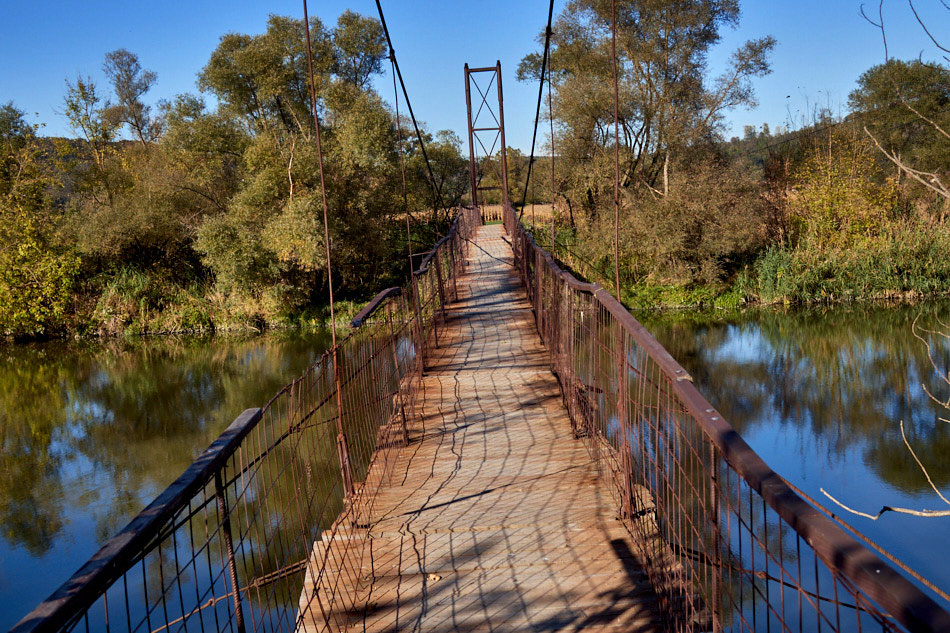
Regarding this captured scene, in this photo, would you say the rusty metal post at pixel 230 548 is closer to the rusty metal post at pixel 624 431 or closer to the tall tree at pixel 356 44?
the rusty metal post at pixel 624 431

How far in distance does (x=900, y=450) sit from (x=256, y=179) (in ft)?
49.1

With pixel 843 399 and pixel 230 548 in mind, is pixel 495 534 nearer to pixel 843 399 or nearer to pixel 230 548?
pixel 230 548

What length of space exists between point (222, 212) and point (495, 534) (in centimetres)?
1870

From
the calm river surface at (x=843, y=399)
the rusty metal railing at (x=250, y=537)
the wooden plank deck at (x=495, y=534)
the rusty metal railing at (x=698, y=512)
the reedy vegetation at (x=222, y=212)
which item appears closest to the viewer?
the rusty metal railing at (x=698, y=512)

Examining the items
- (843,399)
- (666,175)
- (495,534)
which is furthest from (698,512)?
(666,175)

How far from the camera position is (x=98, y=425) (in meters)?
11.6

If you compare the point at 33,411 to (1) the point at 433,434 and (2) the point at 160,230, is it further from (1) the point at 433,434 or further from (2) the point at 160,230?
(1) the point at 433,434

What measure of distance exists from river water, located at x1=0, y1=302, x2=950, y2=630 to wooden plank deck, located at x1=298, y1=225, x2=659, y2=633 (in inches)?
162

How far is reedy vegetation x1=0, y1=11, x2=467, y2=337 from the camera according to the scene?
1800 centimetres

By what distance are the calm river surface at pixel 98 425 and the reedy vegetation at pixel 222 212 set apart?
4.95ft

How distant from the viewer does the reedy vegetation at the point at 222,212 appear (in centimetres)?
1800

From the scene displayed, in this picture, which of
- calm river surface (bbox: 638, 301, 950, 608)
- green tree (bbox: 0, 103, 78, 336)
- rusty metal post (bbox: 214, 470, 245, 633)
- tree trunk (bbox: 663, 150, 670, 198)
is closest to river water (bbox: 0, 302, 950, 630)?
calm river surface (bbox: 638, 301, 950, 608)

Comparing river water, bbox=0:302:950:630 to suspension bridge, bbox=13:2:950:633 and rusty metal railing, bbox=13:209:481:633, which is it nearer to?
rusty metal railing, bbox=13:209:481:633

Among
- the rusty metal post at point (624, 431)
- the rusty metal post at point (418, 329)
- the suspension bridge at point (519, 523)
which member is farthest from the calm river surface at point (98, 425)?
the rusty metal post at point (624, 431)
